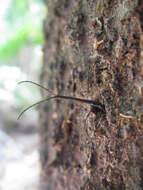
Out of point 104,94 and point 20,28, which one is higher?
point 20,28

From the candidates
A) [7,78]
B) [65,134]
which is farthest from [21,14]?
[65,134]

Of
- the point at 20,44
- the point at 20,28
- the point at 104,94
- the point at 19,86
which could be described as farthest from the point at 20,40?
the point at 104,94

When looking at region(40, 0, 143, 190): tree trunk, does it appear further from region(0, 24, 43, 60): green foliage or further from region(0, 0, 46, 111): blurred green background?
region(0, 24, 43, 60): green foliage

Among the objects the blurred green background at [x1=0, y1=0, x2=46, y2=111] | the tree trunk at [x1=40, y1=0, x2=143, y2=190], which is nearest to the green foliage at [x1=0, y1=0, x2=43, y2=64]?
the blurred green background at [x1=0, y1=0, x2=46, y2=111]

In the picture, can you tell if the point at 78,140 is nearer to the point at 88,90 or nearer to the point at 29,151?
the point at 88,90

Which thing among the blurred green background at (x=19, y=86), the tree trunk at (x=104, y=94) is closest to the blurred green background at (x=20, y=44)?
the blurred green background at (x=19, y=86)

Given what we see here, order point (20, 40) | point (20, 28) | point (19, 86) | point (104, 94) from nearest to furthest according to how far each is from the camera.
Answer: point (104, 94), point (19, 86), point (20, 28), point (20, 40)

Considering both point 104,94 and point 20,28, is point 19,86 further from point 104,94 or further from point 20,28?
point 104,94

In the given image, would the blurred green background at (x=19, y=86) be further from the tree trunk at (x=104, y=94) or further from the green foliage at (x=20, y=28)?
the tree trunk at (x=104, y=94)
